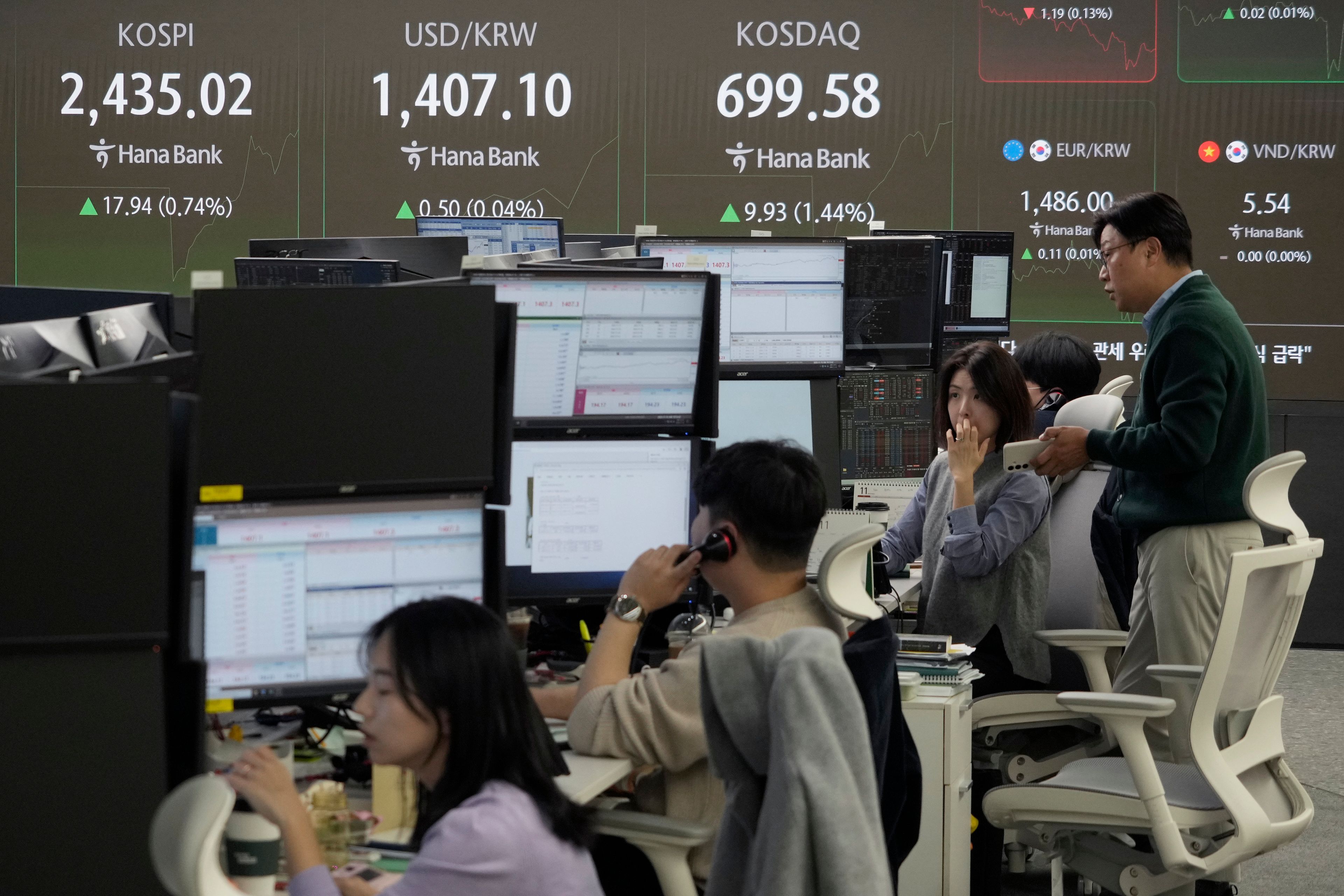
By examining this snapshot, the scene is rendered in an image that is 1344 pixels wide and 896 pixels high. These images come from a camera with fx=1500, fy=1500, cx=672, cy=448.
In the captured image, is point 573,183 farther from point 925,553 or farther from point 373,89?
point 925,553

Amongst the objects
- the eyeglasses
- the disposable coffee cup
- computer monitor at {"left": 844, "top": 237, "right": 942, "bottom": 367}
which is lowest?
the disposable coffee cup

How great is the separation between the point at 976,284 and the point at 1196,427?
127 cm

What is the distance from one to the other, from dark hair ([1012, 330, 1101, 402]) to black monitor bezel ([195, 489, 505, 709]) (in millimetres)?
2659

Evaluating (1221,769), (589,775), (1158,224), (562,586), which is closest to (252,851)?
(589,775)

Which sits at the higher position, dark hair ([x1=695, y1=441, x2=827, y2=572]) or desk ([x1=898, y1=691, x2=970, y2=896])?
dark hair ([x1=695, y1=441, x2=827, y2=572])

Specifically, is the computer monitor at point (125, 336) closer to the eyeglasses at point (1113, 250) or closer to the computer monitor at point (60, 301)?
the computer monitor at point (60, 301)

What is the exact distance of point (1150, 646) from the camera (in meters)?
3.50

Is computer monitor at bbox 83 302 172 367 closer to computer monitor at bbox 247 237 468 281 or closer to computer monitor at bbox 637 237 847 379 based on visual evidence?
computer monitor at bbox 637 237 847 379

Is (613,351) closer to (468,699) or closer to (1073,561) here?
(468,699)

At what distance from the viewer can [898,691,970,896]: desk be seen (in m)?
2.89

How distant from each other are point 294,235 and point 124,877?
18.8ft

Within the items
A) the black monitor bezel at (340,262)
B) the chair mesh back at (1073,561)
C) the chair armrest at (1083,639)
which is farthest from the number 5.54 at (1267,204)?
the black monitor bezel at (340,262)

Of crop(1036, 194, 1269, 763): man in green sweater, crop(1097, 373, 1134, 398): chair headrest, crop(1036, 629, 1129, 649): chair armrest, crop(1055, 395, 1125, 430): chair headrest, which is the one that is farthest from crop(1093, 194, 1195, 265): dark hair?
crop(1097, 373, 1134, 398): chair headrest

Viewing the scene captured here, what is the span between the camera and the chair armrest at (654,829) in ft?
6.82
